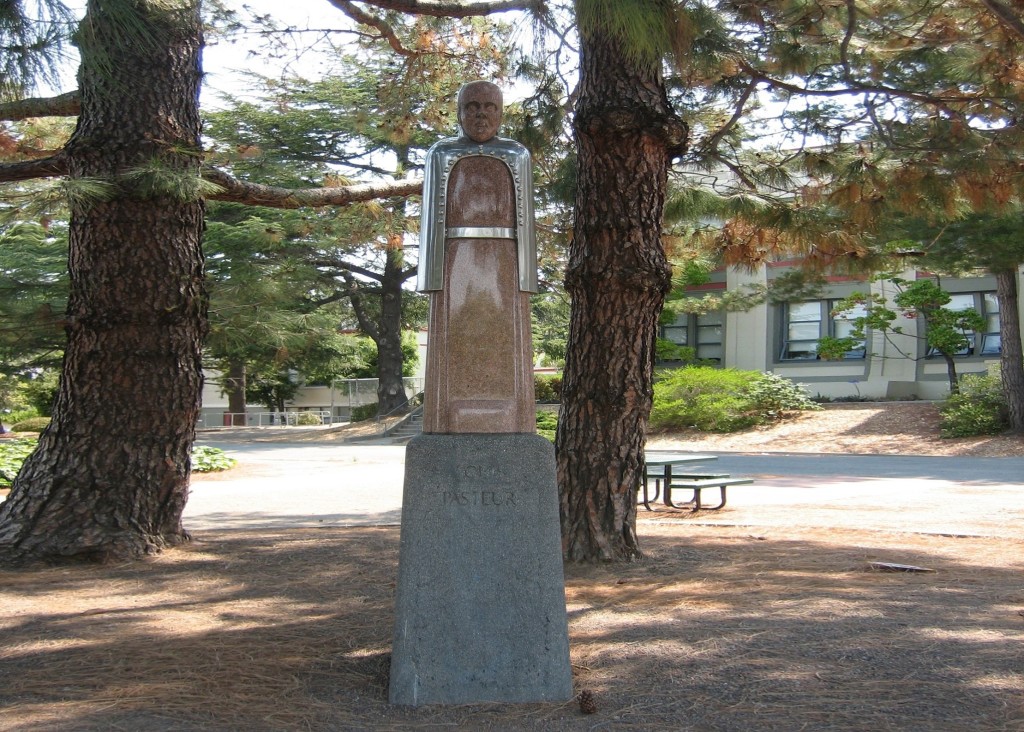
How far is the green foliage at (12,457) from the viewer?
1502 cm

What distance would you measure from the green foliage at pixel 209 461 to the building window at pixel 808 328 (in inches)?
790

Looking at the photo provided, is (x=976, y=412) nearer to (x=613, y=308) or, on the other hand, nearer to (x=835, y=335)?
(x=835, y=335)

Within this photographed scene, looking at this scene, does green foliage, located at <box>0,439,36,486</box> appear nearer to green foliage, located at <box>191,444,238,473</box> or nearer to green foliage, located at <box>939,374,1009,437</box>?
green foliage, located at <box>191,444,238,473</box>

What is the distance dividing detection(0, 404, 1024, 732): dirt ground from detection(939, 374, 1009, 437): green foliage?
15.5 meters

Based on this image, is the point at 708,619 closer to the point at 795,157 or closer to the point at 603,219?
the point at 603,219

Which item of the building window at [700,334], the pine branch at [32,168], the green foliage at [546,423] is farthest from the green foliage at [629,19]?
the building window at [700,334]

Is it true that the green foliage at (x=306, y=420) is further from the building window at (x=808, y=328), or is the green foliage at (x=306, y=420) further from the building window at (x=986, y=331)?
the building window at (x=986, y=331)

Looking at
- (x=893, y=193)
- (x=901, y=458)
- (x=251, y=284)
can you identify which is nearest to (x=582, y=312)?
(x=893, y=193)

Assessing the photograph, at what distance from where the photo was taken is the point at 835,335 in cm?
3288

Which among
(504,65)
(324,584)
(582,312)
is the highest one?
(504,65)

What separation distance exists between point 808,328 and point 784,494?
20.9 metres

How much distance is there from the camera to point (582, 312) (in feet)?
24.6

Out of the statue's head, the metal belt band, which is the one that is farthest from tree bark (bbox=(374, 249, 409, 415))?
the metal belt band

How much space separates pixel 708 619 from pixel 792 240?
16.0 feet
